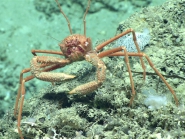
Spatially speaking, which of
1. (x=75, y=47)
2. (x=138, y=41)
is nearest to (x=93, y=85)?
(x=75, y=47)

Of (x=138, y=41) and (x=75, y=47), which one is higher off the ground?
(x=138, y=41)

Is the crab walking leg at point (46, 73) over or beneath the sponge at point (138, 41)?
beneath

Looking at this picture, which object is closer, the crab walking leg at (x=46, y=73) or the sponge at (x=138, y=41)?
the crab walking leg at (x=46, y=73)

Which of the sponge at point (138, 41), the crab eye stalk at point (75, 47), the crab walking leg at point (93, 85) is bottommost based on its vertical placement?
the crab walking leg at point (93, 85)

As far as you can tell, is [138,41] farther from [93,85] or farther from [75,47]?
[93,85]

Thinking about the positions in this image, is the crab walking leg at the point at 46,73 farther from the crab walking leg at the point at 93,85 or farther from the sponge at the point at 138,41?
the sponge at the point at 138,41

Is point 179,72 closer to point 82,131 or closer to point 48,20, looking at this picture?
point 82,131

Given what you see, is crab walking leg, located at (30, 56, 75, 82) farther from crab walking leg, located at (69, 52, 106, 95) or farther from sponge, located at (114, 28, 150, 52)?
sponge, located at (114, 28, 150, 52)

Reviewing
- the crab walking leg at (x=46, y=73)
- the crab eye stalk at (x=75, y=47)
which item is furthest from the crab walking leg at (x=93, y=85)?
the crab eye stalk at (x=75, y=47)

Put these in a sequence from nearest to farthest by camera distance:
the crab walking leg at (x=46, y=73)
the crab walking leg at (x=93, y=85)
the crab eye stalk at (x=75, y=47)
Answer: the crab walking leg at (x=93, y=85)
the crab walking leg at (x=46, y=73)
the crab eye stalk at (x=75, y=47)

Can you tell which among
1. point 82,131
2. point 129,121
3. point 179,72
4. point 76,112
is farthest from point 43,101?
point 179,72

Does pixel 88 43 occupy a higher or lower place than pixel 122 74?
higher
